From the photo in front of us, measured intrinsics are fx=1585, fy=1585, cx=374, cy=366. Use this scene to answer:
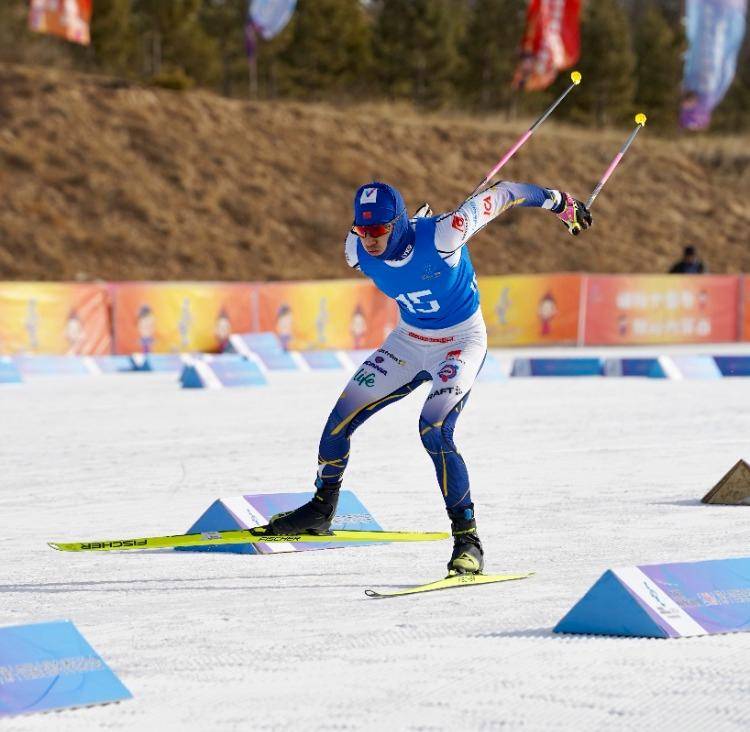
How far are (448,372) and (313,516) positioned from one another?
3.36 feet

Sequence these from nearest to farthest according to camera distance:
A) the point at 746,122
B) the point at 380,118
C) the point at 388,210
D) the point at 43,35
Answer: the point at 388,210 < the point at 380,118 < the point at 43,35 < the point at 746,122

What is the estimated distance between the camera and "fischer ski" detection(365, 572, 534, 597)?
258 inches

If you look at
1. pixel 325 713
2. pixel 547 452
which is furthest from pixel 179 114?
pixel 325 713

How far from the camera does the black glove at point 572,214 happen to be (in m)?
7.68

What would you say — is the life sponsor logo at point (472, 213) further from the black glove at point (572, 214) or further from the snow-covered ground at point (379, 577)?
the snow-covered ground at point (379, 577)

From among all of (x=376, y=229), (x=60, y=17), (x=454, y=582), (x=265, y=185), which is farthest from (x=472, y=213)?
(x=265, y=185)

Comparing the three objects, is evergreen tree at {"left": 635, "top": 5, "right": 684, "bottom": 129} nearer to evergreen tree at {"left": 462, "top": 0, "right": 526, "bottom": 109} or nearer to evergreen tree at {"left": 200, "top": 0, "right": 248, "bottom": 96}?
evergreen tree at {"left": 462, "top": 0, "right": 526, "bottom": 109}

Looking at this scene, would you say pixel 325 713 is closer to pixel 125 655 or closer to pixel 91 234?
pixel 125 655

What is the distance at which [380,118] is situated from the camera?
173ft

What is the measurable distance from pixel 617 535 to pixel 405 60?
55.2m

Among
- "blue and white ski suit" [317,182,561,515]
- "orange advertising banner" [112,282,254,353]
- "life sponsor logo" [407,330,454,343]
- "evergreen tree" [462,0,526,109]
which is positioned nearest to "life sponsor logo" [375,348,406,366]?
"blue and white ski suit" [317,182,561,515]

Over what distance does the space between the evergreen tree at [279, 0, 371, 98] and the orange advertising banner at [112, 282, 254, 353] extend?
35141mm

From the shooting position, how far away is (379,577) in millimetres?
7062

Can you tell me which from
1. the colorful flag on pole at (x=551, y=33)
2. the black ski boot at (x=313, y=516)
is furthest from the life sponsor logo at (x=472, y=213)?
the colorful flag on pole at (x=551, y=33)
